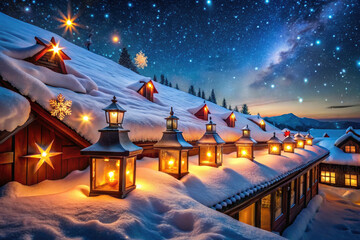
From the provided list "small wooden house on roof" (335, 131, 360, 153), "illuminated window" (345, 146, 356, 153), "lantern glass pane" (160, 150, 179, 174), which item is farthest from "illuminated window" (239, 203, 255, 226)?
"illuminated window" (345, 146, 356, 153)

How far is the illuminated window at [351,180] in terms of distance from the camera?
21109 millimetres

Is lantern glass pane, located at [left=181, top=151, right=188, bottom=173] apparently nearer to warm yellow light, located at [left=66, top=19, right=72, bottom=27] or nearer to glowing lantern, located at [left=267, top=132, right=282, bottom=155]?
glowing lantern, located at [left=267, top=132, right=282, bottom=155]

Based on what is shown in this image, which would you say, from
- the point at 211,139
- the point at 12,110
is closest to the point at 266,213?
the point at 211,139

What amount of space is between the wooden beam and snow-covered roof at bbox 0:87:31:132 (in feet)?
2.04

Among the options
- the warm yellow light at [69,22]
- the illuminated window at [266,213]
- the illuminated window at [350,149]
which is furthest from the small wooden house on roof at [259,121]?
the warm yellow light at [69,22]

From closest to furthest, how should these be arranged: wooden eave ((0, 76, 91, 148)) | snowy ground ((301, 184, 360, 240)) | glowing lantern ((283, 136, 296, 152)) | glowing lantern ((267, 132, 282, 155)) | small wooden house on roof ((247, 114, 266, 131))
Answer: wooden eave ((0, 76, 91, 148)), snowy ground ((301, 184, 360, 240)), glowing lantern ((267, 132, 282, 155)), glowing lantern ((283, 136, 296, 152)), small wooden house on roof ((247, 114, 266, 131))

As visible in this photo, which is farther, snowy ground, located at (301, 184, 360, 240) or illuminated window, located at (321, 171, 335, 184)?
illuminated window, located at (321, 171, 335, 184)

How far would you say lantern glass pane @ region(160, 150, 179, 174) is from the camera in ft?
20.5

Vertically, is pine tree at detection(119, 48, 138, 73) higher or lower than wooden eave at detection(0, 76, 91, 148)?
higher

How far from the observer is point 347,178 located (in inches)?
848

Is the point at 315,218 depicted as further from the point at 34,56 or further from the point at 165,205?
the point at 34,56

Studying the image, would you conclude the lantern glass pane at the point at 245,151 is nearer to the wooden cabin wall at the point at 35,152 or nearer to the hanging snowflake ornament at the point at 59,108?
the wooden cabin wall at the point at 35,152

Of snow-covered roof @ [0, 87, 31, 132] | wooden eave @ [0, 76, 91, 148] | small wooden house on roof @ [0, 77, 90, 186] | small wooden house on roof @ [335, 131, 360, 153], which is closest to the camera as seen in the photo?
snow-covered roof @ [0, 87, 31, 132]

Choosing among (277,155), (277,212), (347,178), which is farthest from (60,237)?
(347,178)
